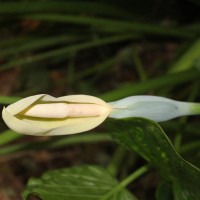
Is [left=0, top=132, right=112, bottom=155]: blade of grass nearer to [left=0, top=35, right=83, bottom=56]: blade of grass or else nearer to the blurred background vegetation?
the blurred background vegetation

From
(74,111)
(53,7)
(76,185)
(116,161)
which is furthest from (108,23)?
(74,111)

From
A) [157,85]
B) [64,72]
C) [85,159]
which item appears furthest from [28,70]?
[157,85]

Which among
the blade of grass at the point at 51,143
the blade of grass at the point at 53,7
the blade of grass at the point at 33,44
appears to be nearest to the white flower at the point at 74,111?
the blade of grass at the point at 51,143

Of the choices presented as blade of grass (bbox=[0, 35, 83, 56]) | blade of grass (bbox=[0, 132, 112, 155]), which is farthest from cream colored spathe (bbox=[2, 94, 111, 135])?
blade of grass (bbox=[0, 35, 83, 56])

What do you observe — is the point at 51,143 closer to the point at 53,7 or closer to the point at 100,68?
the point at 53,7

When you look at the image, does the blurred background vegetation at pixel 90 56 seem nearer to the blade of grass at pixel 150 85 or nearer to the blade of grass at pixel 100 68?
the blade of grass at pixel 100 68

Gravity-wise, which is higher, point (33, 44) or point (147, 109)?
point (147, 109)
